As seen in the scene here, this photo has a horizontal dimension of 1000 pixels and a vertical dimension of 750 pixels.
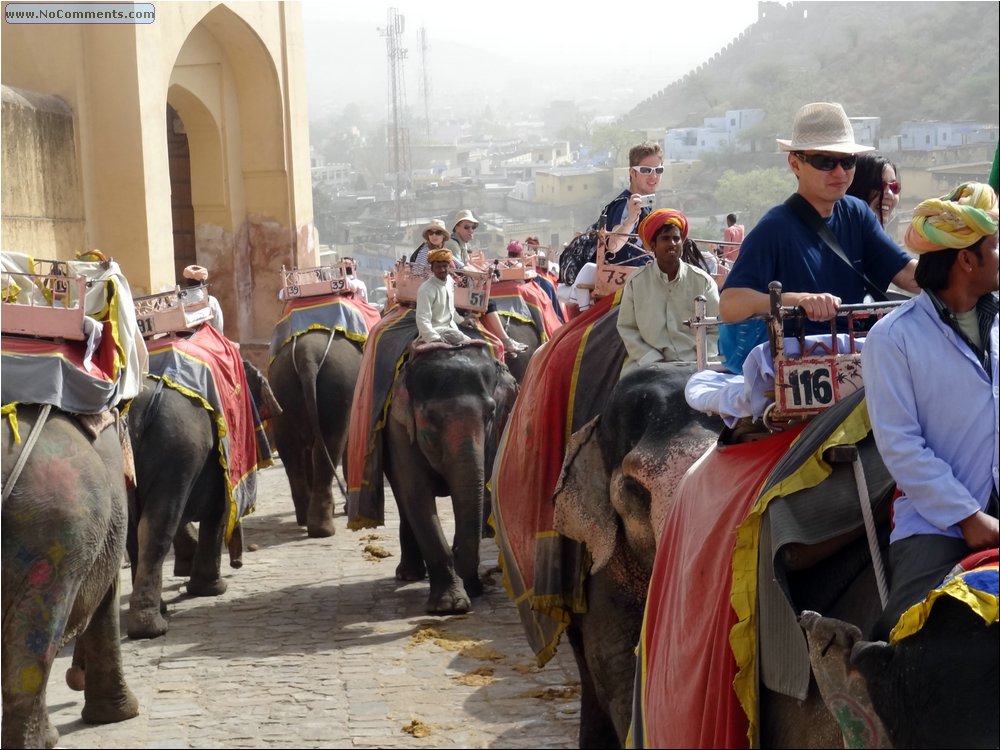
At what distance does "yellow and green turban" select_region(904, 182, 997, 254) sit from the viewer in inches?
125

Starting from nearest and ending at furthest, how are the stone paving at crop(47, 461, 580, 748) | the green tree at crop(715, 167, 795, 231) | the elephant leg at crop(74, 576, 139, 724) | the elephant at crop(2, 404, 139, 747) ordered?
the elephant at crop(2, 404, 139, 747)
the stone paving at crop(47, 461, 580, 748)
the elephant leg at crop(74, 576, 139, 724)
the green tree at crop(715, 167, 795, 231)

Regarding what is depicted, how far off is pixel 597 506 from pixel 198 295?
595 centimetres

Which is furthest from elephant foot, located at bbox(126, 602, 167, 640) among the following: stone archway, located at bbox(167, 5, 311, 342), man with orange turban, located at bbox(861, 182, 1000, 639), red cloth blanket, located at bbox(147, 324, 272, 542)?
stone archway, located at bbox(167, 5, 311, 342)

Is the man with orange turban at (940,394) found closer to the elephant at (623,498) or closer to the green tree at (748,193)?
the elephant at (623,498)

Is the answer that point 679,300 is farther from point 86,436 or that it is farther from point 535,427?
point 86,436

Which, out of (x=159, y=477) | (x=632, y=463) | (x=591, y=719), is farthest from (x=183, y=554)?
(x=632, y=463)

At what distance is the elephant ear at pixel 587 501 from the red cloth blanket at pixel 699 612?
3.90ft

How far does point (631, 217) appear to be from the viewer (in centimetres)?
798

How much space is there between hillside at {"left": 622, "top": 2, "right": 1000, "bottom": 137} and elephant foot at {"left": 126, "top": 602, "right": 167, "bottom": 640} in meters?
15.1

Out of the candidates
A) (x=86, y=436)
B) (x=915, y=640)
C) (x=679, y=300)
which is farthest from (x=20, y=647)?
(x=915, y=640)

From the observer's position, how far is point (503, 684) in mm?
7773

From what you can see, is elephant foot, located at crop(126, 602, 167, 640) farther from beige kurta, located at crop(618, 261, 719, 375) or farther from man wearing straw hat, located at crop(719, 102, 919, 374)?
man wearing straw hat, located at crop(719, 102, 919, 374)

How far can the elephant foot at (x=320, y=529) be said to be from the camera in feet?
39.6

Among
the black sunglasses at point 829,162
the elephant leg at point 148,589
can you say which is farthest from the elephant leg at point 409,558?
the black sunglasses at point 829,162
